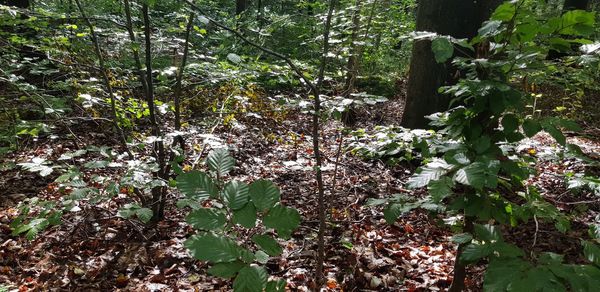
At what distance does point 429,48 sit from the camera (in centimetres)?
416

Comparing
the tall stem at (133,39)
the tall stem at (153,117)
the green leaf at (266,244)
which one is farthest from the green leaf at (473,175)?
the tall stem at (133,39)

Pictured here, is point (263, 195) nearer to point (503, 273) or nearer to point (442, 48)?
point (503, 273)

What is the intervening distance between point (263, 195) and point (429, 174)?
0.68 meters

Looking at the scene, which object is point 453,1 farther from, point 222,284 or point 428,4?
point 222,284

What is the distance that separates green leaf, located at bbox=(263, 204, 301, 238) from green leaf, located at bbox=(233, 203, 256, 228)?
0.15 feet

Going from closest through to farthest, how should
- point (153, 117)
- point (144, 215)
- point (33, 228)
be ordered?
point (33, 228) < point (144, 215) < point (153, 117)

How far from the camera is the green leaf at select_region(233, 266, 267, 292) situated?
41.1 inches

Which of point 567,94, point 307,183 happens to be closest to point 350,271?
point 307,183

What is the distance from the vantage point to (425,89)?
4289 millimetres

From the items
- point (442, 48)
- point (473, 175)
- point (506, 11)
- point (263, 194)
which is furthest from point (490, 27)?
point (263, 194)

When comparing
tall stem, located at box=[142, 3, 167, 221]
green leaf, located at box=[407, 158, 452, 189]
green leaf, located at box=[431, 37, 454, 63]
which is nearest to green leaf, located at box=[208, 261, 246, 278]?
green leaf, located at box=[407, 158, 452, 189]

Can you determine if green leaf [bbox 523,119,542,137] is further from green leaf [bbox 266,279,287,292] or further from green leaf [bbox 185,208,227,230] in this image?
green leaf [bbox 185,208,227,230]

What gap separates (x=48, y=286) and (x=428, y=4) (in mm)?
4538

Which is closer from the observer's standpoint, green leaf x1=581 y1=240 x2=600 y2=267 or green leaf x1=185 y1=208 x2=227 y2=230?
green leaf x1=185 y1=208 x2=227 y2=230
